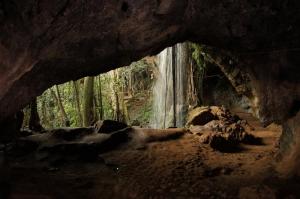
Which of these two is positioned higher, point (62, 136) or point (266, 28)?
point (266, 28)

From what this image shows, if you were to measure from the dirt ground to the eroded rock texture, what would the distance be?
1054mm

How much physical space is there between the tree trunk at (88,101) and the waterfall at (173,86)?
235cm

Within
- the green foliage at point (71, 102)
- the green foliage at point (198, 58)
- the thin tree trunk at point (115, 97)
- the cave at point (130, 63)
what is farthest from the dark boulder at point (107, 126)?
the green foliage at point (198, 58)

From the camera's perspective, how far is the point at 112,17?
15.1ft

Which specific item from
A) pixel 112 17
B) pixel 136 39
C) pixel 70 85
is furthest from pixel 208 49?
pixel 70 85

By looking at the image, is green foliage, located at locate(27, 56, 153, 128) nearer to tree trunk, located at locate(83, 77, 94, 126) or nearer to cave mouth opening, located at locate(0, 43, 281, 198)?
cave mouth opening, located at locate(0, 43, 281, 198)

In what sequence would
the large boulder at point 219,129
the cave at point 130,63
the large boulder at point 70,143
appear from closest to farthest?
the cave at point 130,63 → the large boulder at point 70,143 → the large boulder at point 219,129

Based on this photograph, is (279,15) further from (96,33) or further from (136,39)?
(96,33)

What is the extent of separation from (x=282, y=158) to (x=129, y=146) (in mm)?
3074

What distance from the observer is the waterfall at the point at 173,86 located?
11023mm

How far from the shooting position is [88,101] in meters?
10.3

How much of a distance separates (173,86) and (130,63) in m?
5.56

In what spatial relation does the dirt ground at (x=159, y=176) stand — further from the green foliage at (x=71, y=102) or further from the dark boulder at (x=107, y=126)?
the green foliage at (x=71, y=102)

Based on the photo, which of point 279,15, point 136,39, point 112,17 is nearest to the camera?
point 112,17
